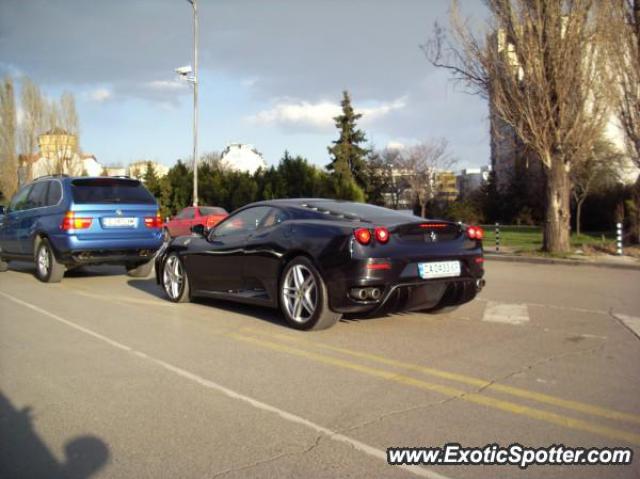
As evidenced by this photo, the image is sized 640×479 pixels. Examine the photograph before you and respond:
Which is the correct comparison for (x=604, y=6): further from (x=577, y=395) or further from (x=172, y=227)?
(x=172, y=227)

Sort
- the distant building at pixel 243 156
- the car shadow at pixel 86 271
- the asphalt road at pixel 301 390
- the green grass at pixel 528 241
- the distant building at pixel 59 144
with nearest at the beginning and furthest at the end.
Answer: the asphalt road at pixel 301 390 → the car shadow at pixel 86 271 → the green grass at pixel 528 241 → the distant building at pixel 59 144 → the distant building at pixel 243 156

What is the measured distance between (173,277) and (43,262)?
3757 mm

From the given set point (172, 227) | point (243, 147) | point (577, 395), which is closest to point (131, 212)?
point (577, 395)

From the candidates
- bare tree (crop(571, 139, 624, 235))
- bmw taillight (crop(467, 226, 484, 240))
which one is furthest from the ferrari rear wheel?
bare tree (crop(571, 139, 624, 235))

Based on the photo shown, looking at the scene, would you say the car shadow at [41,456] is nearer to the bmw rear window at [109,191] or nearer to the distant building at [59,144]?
the bmw rear window at [109,191]

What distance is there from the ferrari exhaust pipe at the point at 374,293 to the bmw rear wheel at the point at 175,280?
127 inches

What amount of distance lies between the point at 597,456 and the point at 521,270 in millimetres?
10556

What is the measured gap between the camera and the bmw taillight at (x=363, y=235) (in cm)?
571

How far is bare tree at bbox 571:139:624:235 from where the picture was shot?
111 feet

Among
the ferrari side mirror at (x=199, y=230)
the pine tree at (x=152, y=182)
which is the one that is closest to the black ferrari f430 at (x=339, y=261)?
the ferrari side mirror at (x=199, y=230)

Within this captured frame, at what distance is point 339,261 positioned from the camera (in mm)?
5730

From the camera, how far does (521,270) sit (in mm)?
13281

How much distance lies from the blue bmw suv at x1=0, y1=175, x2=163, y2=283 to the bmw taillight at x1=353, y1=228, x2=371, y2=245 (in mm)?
5987

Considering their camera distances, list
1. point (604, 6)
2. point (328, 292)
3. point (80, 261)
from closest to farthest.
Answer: point (328, 292), point (80, 261), point (604, 6)
